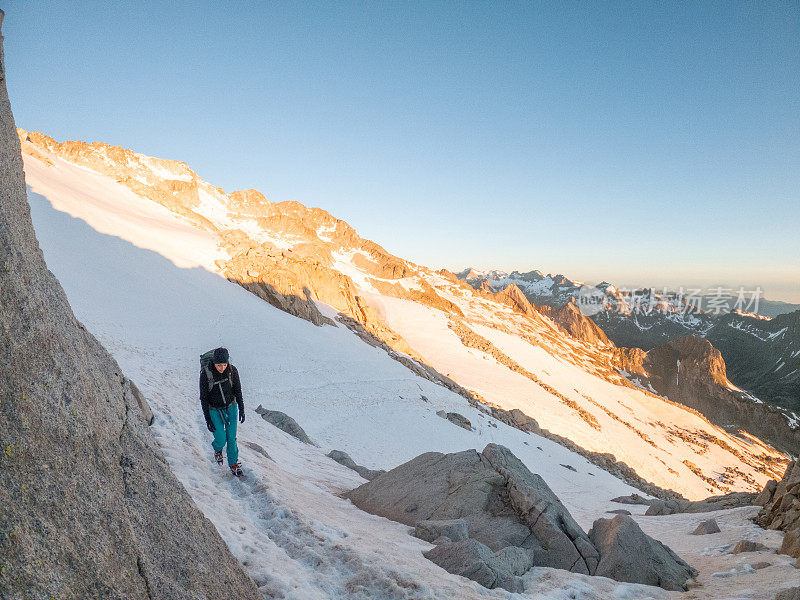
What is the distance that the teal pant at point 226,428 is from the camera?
6.57 m

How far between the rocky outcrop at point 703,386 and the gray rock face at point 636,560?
403 feet

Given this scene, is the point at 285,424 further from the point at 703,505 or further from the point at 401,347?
the point at 401,347

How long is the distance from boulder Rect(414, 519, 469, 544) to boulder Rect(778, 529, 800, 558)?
19.1ft

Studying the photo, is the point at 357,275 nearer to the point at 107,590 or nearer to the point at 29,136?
the point at 29,136

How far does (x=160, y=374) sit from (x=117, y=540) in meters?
12.0

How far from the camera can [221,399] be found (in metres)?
6.54

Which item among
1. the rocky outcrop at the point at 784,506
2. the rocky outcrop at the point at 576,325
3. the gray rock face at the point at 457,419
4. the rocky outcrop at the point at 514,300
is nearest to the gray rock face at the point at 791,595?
the rocky outcrop at the point at 784,506

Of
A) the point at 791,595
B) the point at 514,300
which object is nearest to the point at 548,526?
the point at 791,595

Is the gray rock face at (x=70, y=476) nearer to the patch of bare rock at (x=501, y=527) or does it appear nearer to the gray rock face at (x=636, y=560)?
the patch of bare rock at (x=501, y=527)

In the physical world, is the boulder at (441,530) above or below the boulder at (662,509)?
above

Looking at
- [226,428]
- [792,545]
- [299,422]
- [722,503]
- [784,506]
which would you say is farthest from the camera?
[299,422]

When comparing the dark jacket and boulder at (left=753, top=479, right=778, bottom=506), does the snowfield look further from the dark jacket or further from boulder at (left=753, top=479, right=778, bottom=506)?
the dark jacket

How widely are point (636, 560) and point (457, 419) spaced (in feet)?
58.9

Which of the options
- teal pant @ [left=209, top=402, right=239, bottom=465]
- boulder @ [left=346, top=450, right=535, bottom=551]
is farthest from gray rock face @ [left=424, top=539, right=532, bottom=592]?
teal pant @ [left=209, top=402, right=239, bottom=465]
